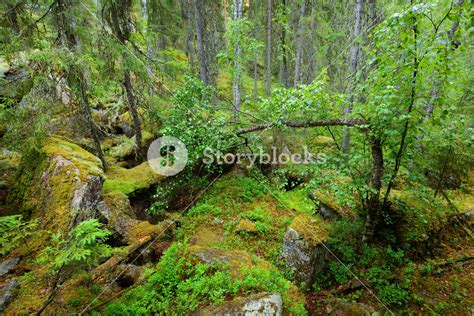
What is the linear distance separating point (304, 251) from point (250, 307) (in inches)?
99.0

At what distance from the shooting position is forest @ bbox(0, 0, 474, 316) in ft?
11.7

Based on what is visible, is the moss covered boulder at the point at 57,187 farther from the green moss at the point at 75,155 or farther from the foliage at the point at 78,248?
the foliage at the point at 78,248

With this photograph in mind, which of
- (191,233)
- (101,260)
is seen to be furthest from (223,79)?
(101,260)

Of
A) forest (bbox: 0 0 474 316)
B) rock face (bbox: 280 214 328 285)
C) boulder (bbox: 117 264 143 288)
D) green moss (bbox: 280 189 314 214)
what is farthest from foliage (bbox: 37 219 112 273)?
green moss (bbox: 280 189 314 214)

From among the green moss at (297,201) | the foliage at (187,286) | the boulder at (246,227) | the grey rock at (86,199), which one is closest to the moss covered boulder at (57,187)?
the grey rock at (86,199)

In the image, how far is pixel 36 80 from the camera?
185 inches

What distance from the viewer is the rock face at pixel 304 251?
540 cm

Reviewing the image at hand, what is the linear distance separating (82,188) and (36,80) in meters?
2.24

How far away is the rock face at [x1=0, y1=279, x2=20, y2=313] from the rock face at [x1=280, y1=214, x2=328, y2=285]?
15.3ft

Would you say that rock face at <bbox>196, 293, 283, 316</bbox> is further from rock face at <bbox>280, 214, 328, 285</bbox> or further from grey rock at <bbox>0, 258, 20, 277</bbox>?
grey rock at <bbox>0, 258, 20, 277</bbox>

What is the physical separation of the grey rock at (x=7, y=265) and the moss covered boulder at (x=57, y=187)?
0.66 metres

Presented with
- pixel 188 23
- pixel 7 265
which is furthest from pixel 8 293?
pixel 188 23

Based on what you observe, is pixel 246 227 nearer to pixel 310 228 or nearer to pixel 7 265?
pixel 310 228

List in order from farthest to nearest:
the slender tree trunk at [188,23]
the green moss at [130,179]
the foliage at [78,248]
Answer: the slender tree trunk at [188,23], the green moss at [130,179], the foliage at [78,248]
